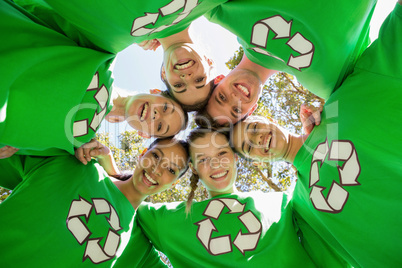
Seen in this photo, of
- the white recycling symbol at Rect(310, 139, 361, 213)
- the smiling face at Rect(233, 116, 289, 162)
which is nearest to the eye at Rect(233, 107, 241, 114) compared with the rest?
the smiling face at Rect(233, 116, 289, 162)

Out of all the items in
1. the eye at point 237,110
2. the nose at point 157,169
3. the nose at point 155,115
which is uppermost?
the eye at point 237,110

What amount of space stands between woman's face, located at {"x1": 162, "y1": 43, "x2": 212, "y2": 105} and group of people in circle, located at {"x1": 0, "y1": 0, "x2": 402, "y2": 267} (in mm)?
15

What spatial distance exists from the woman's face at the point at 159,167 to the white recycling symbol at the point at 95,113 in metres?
0.89

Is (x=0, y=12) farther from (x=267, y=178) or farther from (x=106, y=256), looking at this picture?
(x=267, y=178)

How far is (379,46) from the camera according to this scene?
2205 mm

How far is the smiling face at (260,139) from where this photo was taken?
2.86 meters

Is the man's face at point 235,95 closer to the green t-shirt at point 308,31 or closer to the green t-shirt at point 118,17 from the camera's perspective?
the green t-shirt at point 308,31

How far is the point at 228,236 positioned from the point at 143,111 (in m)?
1.37

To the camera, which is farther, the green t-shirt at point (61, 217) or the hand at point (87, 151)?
the hand at point (87, 151)

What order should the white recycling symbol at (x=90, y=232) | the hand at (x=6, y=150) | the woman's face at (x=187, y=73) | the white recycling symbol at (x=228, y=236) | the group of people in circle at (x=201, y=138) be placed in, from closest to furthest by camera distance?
the group of people in circle at (x=201, y=138), the hand at (x=6, y=150), the white recycling symbol at (x=90, y=232), the white recycling symbol at (x=228, y=236), the woman's face at (x=187, y=73)

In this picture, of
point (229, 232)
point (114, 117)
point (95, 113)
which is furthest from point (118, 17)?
point (229, 232)

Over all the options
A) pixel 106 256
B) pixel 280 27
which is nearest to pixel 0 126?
pixel 106 256

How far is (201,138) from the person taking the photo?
318cm

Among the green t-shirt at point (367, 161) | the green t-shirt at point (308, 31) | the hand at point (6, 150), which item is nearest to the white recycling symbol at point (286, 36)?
the green t-shirt at point (308, 31)
